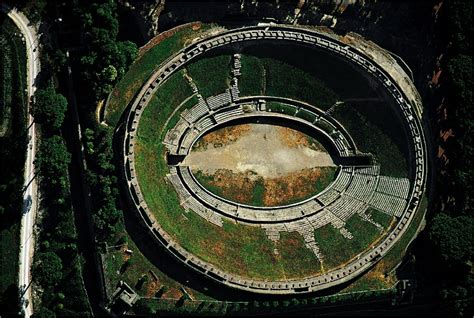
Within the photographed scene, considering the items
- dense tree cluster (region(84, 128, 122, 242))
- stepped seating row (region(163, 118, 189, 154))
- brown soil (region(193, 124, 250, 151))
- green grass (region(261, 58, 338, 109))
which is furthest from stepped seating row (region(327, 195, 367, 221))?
dense tree cluster (region(84, 128, 122, 242))

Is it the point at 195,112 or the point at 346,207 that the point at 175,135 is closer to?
the point at 195,112

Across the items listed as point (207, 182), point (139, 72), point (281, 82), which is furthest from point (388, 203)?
point (139, 72)

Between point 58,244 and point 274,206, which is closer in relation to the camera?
point 58,244

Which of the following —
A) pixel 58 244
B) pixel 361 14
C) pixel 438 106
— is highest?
pixel 361 14

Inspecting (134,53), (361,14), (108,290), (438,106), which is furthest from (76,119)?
(438,106)

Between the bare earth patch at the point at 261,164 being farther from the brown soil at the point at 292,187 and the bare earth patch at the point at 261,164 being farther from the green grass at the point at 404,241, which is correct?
the green grass at the point at 404,241

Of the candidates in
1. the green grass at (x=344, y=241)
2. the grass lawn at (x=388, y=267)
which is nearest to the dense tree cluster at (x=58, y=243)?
the green grass at (x=344, y=241)

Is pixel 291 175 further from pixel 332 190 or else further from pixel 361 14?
pixel 361 14
